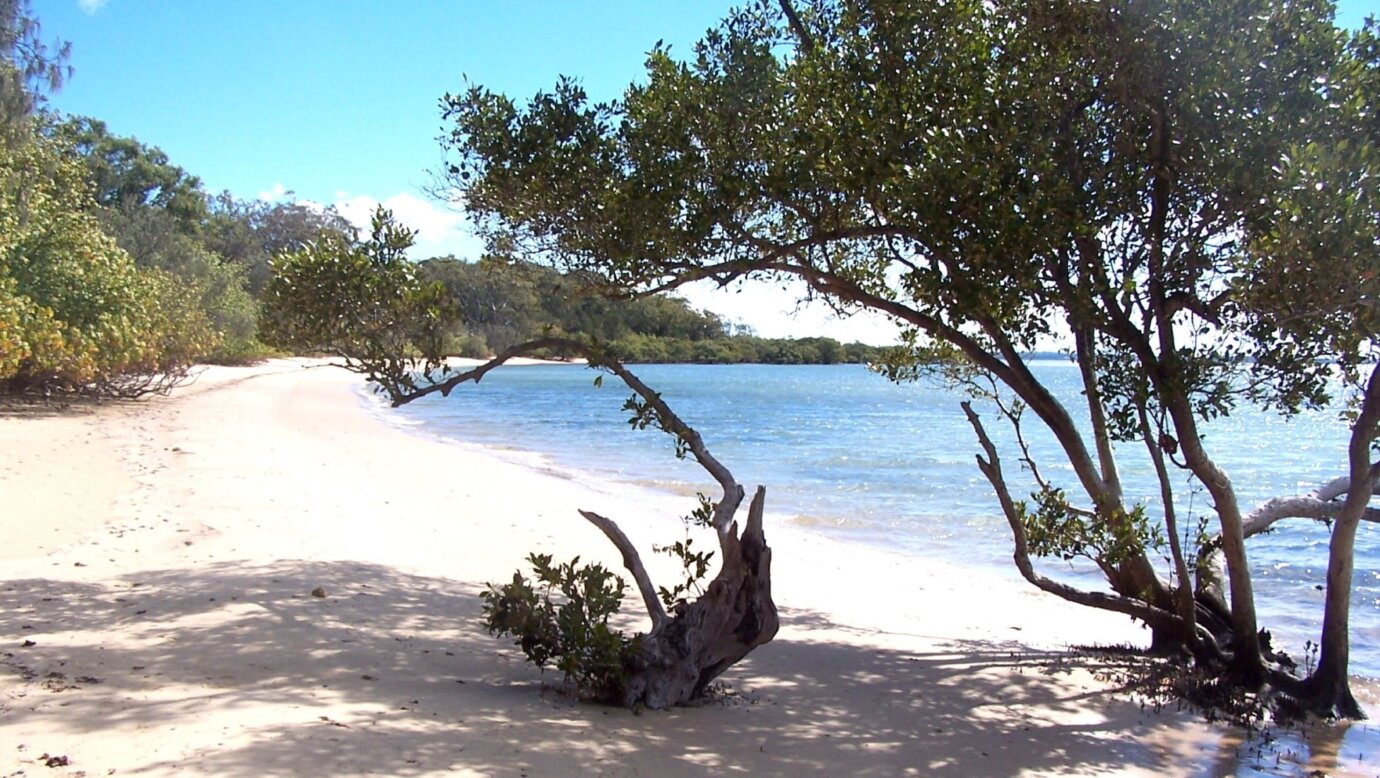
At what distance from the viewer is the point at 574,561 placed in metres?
5.28

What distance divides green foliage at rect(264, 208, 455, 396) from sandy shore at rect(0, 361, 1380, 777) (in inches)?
71.1

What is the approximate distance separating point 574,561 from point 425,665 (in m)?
1.30

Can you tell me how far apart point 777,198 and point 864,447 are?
21853mm

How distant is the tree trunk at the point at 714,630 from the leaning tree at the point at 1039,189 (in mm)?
1973

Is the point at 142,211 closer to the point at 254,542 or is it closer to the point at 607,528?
the point at 254,542

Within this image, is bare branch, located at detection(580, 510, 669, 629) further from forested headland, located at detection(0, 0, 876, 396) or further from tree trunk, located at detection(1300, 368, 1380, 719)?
tree trunk, located at detection(1300, 368, 1380, 719)

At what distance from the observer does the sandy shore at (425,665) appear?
4.30 meters

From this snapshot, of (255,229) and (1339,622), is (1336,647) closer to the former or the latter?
(1339,622)

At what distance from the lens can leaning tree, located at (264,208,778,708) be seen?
17.0ft

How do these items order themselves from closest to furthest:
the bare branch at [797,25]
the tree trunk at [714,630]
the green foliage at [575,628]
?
1. the green foliage at [575,628]
2. the tree trunk at [714,630]
3. the bare branch at [797,25]

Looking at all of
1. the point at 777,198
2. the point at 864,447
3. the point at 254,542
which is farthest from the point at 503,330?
the point at 777,198

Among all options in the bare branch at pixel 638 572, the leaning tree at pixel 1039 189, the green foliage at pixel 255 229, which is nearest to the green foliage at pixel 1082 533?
the leaning tree at pixel 1039 189

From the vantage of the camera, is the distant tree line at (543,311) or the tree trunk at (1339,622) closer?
the tree trunk at (1339,622)

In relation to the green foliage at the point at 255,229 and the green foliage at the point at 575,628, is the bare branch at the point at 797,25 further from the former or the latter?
the green foliage at the point at 255,229
